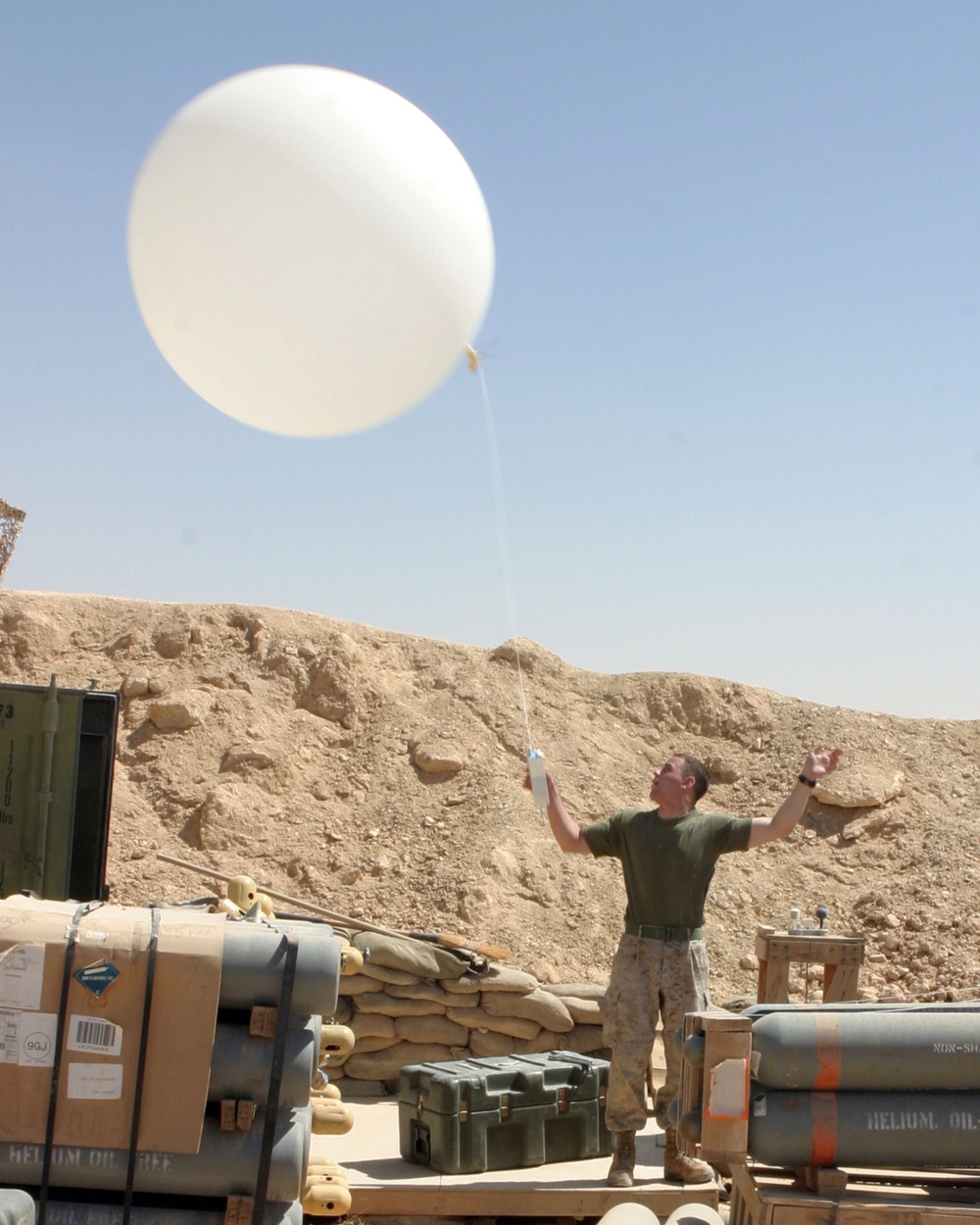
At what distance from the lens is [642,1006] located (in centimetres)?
559

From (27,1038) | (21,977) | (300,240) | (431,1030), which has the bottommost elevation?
(431,1030)

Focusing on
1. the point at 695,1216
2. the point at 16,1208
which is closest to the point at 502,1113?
the point at 695,1216

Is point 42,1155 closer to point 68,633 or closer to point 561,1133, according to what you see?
point 561,1133

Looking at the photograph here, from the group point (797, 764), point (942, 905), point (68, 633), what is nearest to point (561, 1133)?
point (942, 905)

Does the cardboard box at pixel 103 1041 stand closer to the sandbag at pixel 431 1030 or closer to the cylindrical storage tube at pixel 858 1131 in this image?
the cylindrical storage tube at pixel 858 1131

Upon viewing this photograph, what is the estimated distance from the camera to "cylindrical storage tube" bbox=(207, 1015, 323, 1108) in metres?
4.12

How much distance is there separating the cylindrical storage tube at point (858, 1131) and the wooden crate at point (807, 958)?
3.27 m

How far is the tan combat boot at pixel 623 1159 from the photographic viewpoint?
5.50 metres

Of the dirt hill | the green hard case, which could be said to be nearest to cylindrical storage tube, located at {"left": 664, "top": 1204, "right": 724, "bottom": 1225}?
the green hard case

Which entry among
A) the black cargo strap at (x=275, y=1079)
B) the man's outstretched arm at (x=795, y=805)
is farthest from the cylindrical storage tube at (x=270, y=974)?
the man's outstretched arm at (x=795, y=805)

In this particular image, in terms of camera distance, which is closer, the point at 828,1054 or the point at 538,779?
the point at 828,1054

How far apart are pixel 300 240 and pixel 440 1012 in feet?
16.4

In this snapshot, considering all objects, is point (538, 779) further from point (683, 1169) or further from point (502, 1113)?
point (683, 1169)

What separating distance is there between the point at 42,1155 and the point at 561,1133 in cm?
283
